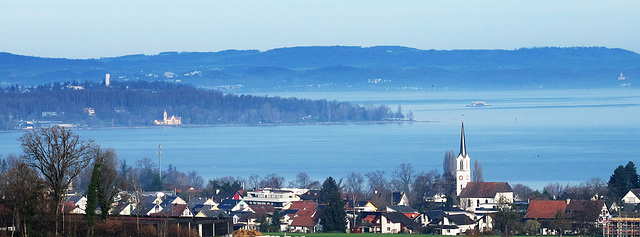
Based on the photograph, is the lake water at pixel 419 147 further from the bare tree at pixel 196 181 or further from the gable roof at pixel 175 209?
the gable roof at pixel 175 209

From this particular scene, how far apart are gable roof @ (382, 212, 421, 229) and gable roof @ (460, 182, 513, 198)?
7356 mm

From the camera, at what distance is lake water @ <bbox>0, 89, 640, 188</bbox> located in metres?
81.7

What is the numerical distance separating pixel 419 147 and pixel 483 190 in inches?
2465

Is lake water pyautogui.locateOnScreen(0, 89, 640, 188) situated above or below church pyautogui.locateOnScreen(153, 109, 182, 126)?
below

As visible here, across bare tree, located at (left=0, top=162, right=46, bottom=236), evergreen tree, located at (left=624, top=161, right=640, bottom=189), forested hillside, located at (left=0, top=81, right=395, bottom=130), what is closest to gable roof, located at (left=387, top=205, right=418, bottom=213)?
evergreen tree, located at (left=624, top=161, right=640, bottom=189)

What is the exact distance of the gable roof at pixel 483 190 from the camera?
4694 cm

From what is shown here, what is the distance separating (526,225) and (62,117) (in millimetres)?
155092

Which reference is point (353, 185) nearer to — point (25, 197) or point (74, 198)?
point (74, 198)

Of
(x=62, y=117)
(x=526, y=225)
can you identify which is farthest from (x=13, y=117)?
(x=526, y=225)

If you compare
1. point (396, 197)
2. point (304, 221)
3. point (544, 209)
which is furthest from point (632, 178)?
point (304, 221)

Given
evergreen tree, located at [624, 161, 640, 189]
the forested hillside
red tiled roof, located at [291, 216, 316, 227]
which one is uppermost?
the forested hillside

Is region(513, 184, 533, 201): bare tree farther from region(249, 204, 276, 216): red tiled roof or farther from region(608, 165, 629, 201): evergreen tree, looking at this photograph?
region(249, 204, 276, 216): red tiled roof

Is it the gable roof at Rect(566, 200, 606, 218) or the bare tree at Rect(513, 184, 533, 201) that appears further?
the bare tree at Rect(513, 184, 533, 201)

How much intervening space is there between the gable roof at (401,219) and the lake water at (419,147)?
2576 centimetres
